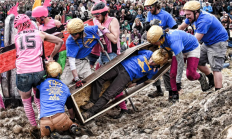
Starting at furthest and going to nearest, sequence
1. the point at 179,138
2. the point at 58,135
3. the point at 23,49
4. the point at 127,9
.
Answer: the point at 127,9
the point at 23,49
the point at 58,135
the point at 179,138

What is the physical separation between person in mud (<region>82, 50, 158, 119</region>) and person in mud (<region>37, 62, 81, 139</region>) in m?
0.64

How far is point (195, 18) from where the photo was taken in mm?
4414

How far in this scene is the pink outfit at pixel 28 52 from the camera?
13.0ft

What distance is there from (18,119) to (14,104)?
41.9 inches

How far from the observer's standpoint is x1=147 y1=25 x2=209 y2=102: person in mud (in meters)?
3.98

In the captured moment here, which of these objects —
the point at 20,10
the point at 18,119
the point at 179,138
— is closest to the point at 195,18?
the point at 179,138

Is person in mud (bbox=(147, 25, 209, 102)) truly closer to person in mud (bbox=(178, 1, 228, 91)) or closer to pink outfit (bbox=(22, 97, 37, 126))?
person in mud (bbox=(178, 1, 228, 91))

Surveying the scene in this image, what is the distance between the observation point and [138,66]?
4590 mm

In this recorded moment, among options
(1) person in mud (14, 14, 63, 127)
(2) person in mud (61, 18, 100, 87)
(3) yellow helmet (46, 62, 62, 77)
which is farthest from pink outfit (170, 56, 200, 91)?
(1) person in mud (14, 14, 63, 127)

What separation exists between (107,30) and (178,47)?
58.0 inches

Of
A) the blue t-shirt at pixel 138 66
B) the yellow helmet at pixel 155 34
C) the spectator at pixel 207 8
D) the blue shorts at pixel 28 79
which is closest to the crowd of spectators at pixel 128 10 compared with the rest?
the spectator at pixel 207 8

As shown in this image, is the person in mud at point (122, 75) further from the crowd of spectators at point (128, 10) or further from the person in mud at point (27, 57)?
the crowd of spectators at point (128, 10)

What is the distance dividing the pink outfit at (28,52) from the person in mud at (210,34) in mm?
2709

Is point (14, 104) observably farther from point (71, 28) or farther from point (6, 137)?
point (71, 28)
